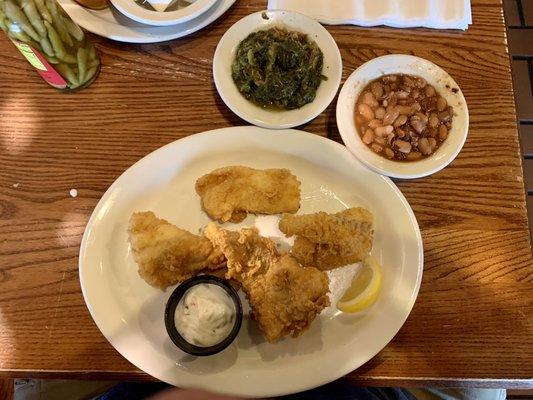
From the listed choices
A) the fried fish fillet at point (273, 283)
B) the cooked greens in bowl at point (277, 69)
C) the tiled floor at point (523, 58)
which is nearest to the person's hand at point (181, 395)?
the fried fish fillet at point (273, 283)

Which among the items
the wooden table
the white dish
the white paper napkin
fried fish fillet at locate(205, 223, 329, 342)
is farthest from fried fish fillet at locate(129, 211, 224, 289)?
the white paper napkin

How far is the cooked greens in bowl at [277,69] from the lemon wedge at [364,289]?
704 millimetres

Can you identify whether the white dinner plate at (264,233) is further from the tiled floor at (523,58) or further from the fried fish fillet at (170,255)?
the tiled floor at (523,58)

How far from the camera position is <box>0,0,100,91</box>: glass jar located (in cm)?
173

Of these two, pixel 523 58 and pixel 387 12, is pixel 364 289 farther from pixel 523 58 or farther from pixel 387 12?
pixel 523 58

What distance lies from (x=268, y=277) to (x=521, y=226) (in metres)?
1.06

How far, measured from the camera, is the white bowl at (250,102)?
6.56 ft


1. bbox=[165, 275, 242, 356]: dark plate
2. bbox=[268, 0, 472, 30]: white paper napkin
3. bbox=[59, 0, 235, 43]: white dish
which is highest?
bbox=[268, 0, 472, 30]: white paper napkin

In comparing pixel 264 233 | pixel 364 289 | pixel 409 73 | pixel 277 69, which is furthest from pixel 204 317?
pixel 409 73

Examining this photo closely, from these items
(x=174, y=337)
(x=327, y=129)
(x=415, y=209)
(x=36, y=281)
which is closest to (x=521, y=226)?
(x=415, y=209)

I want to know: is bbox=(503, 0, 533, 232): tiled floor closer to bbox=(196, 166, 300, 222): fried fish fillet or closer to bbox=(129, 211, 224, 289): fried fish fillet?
bbox=(196, 166, 300, 222): fried fish fillet

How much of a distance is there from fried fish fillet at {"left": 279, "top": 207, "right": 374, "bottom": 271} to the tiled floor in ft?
6.24

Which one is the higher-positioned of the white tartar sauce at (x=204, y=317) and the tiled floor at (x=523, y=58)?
the tiled floor at (x=523, y=58)

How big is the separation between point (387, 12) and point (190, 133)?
1037 mm
